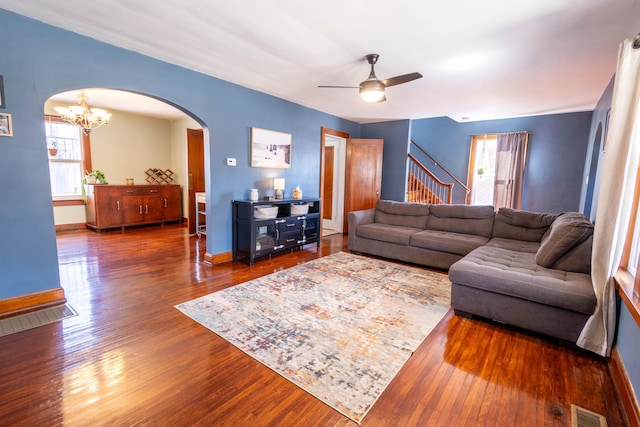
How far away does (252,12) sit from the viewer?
2176mm

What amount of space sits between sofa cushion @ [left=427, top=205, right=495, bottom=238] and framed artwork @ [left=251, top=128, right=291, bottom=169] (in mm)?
2571

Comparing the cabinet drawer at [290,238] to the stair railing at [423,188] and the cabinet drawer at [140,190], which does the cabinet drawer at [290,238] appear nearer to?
the stair railing at [423,188]

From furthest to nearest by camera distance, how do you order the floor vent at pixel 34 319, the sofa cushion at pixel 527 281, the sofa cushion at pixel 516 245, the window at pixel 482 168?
1. the window at pixel 482 168
2. the sofa cushion at pixel 516 245
3. the floor vent at pixel 34 319
4. the sofa cushion at pixel 527 281

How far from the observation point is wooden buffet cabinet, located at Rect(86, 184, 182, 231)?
5637mm

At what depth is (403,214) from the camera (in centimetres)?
480

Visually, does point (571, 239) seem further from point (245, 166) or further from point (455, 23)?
point (245, 166)

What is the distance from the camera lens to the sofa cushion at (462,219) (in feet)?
13.5

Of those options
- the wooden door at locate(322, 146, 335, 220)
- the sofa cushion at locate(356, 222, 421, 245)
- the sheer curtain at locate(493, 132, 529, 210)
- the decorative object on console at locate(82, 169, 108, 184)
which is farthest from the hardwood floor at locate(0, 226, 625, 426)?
the sheer curtain at locate(493, 132, 529, 210)

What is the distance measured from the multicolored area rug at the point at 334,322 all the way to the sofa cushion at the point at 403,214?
44.0 inches

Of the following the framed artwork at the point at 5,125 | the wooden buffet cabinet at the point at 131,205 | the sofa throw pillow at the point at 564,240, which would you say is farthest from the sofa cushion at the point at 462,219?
the wooden buffet cabinet at the point at 131,205

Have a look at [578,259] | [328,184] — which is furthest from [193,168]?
[578,259]

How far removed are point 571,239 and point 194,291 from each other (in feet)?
11.8

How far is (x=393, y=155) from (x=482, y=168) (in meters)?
2.32

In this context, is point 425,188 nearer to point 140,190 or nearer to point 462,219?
point 462,219
